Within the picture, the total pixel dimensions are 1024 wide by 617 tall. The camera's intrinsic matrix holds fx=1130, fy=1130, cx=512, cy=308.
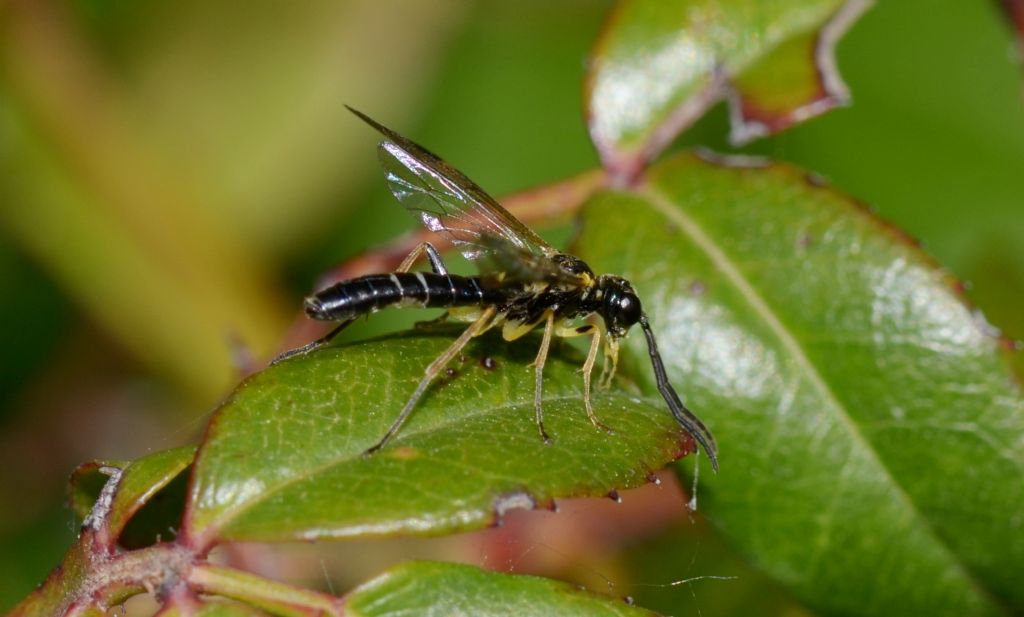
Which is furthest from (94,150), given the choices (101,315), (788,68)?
(788,68)

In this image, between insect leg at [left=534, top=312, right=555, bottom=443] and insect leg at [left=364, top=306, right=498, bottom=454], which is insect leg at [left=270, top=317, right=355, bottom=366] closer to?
insect leg at [left=364, top=306, right=498, bottom=454]

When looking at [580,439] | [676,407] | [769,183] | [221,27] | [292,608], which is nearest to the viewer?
[292,608]

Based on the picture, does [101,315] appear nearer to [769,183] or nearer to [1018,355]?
[769,183]

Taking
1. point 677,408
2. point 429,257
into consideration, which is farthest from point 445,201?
point 677,408

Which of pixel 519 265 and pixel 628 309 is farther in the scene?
pixel 628 309

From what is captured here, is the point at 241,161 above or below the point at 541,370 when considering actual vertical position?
above

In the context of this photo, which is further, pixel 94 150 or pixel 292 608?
pixel 94 150

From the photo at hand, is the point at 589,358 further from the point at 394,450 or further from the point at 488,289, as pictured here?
the point at 394,450
